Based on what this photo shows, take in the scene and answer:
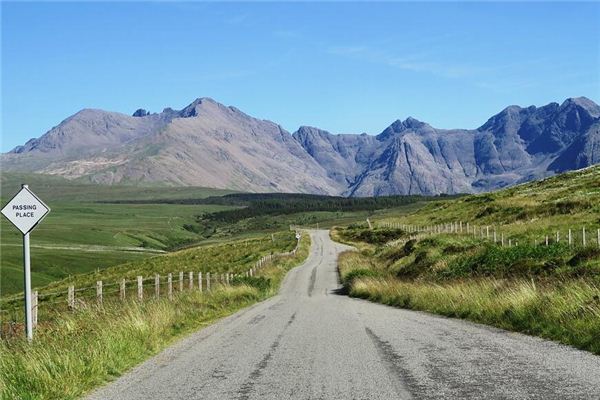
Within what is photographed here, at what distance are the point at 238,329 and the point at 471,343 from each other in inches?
291

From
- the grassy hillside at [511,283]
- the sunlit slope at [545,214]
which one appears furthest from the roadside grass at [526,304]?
the sunlit slope at [545,214]

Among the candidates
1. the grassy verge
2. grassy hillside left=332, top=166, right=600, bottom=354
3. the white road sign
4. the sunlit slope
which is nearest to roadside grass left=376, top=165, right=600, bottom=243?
the sunlit slope

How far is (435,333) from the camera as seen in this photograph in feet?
53.5

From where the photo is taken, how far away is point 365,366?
11.8 meters

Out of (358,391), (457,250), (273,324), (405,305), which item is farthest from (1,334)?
(457,250)

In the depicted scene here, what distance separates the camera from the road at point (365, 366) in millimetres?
9695

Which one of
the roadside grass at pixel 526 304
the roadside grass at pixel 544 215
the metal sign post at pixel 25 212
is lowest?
the roadside grass at pixel 526 304

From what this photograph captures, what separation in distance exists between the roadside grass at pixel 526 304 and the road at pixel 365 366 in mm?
589

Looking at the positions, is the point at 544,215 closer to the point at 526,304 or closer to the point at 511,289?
the point at 511,289

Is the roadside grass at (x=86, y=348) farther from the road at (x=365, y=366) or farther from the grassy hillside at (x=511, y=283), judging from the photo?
the grassy hillside at (x=511, y=283)

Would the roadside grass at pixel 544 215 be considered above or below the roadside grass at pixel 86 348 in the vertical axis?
above

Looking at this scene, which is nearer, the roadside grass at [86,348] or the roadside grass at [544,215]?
the roadside grass at [86,348]

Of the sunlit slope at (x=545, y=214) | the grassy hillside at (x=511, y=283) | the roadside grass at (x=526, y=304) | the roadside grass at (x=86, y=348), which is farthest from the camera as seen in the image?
the sunlit slope at (x=545, y=214)

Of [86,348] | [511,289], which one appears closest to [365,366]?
[86,348]
